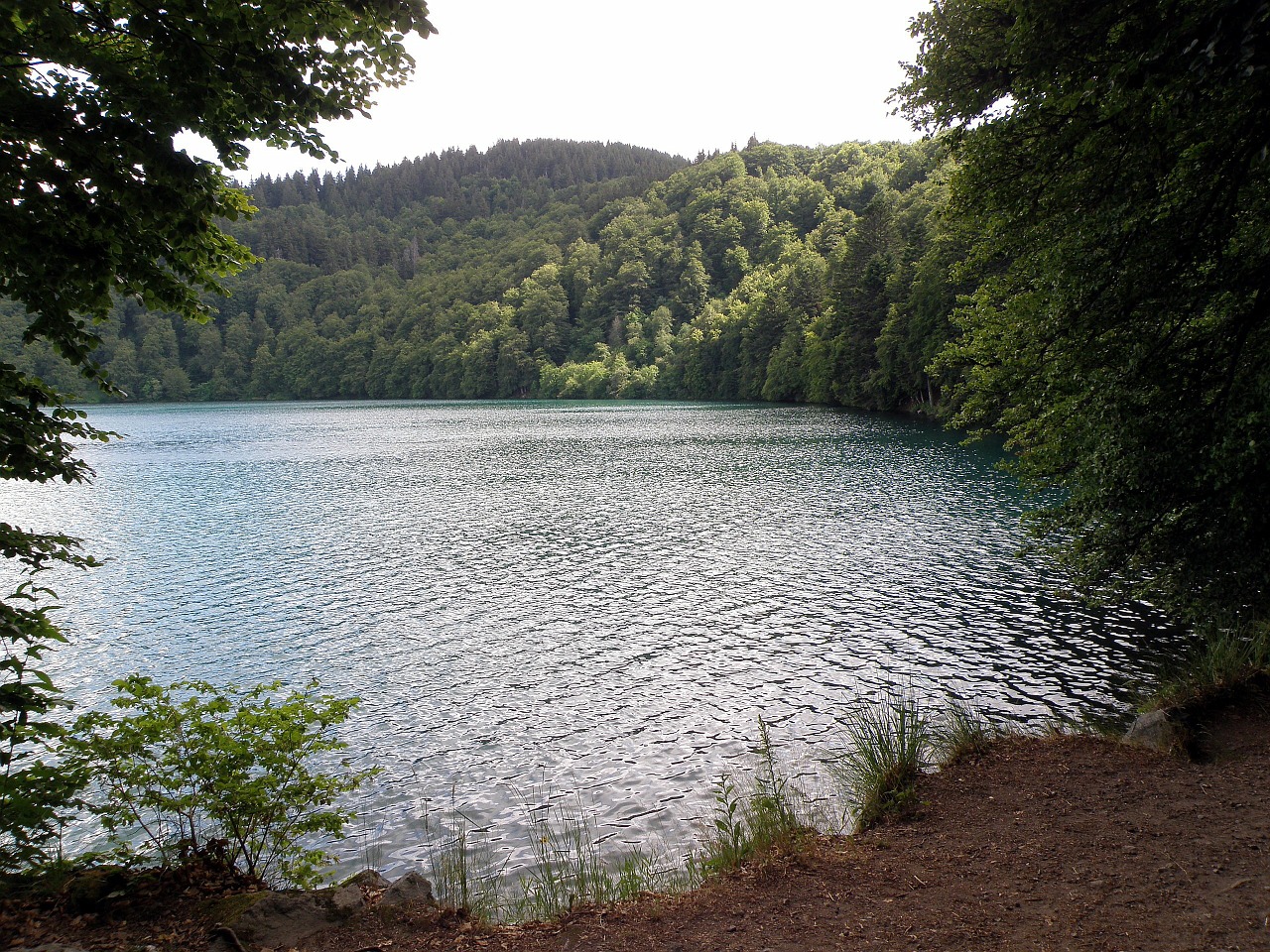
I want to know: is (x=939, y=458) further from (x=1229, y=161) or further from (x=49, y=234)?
(x=49, y=234)

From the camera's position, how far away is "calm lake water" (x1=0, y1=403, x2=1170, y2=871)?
44.3ft

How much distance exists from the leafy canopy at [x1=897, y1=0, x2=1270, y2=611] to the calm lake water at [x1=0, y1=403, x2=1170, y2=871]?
343 centimetres

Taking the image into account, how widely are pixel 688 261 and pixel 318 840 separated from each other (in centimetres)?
18742

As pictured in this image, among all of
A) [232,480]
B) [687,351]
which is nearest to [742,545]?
[232,480]

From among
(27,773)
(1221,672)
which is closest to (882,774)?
(1221,672)

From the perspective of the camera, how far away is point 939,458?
1874 inches

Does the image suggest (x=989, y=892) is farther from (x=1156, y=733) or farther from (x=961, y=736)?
(x=1156, y=733)

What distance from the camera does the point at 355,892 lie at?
8078 mm

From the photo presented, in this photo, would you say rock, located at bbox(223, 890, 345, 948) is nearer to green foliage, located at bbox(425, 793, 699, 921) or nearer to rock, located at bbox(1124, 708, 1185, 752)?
green foliage, located at bbox(425, 793, 699, 921)

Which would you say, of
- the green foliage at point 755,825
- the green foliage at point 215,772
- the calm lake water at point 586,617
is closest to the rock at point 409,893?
the green foliage at point 215,772

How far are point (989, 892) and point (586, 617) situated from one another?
1531cm

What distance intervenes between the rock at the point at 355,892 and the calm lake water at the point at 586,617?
155cm

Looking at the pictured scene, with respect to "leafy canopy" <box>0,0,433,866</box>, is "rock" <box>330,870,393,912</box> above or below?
below

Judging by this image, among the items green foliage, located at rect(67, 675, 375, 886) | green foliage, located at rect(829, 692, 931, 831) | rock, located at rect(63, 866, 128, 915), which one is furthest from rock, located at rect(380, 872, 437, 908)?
green foliage, located at rect(829, 692, 931, 831)
